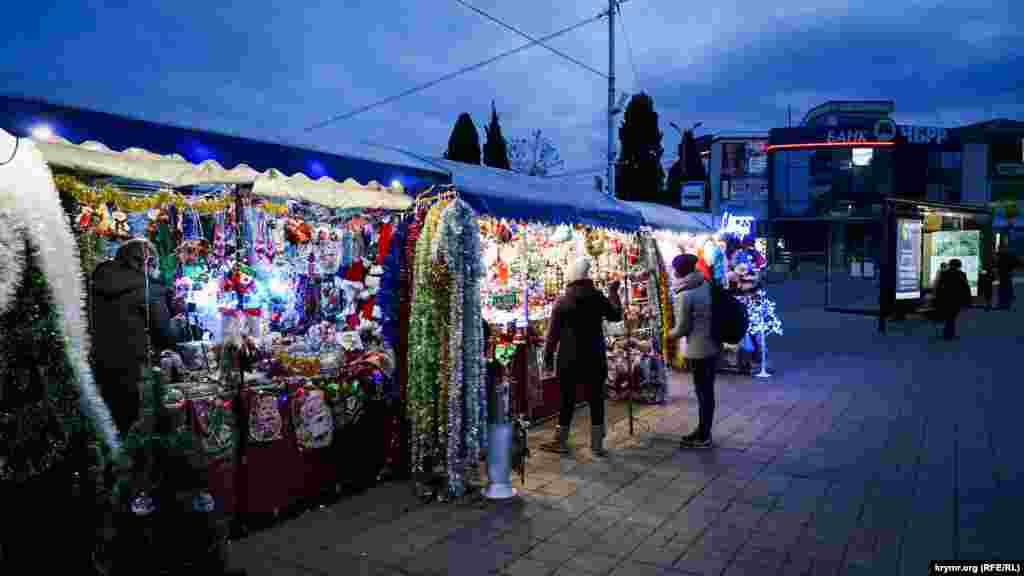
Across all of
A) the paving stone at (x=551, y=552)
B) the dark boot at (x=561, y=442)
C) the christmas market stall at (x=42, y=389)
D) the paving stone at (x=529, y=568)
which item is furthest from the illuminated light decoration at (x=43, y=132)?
the dark boot at (x=561, y=442)

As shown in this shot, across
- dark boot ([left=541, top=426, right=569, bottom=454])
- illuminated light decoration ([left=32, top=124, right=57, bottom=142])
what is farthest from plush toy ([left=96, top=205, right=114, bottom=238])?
dark boot ([left=541, top=426, right=569, bottom=454])

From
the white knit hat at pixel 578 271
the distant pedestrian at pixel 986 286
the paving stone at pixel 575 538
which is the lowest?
the paving stone at pixel 575 538

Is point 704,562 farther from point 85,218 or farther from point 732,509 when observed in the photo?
point 85,218

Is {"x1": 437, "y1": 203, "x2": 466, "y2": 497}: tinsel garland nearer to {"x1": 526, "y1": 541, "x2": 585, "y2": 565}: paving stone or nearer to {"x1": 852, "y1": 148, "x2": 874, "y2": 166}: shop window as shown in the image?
{"x1": 526, "y1": 541, "x2": 585, "y2": 565}: paving stone

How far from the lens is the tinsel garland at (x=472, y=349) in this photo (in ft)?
14.6

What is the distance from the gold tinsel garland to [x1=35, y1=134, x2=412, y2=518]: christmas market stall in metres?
0.01

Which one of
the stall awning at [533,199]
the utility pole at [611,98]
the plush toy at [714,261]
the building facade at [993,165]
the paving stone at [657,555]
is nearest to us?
the paving stone at [657,555]

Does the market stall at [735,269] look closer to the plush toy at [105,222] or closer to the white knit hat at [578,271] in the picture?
the white knit hat at [578,271]

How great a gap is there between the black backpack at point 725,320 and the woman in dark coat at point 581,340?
3.08 feet

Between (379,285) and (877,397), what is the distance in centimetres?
614

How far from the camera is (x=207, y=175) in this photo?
4191 millimetres

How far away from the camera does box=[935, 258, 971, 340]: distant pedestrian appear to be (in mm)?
12391

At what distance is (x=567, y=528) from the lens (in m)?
3.90

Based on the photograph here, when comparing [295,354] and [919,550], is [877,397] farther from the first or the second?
[295,354]
